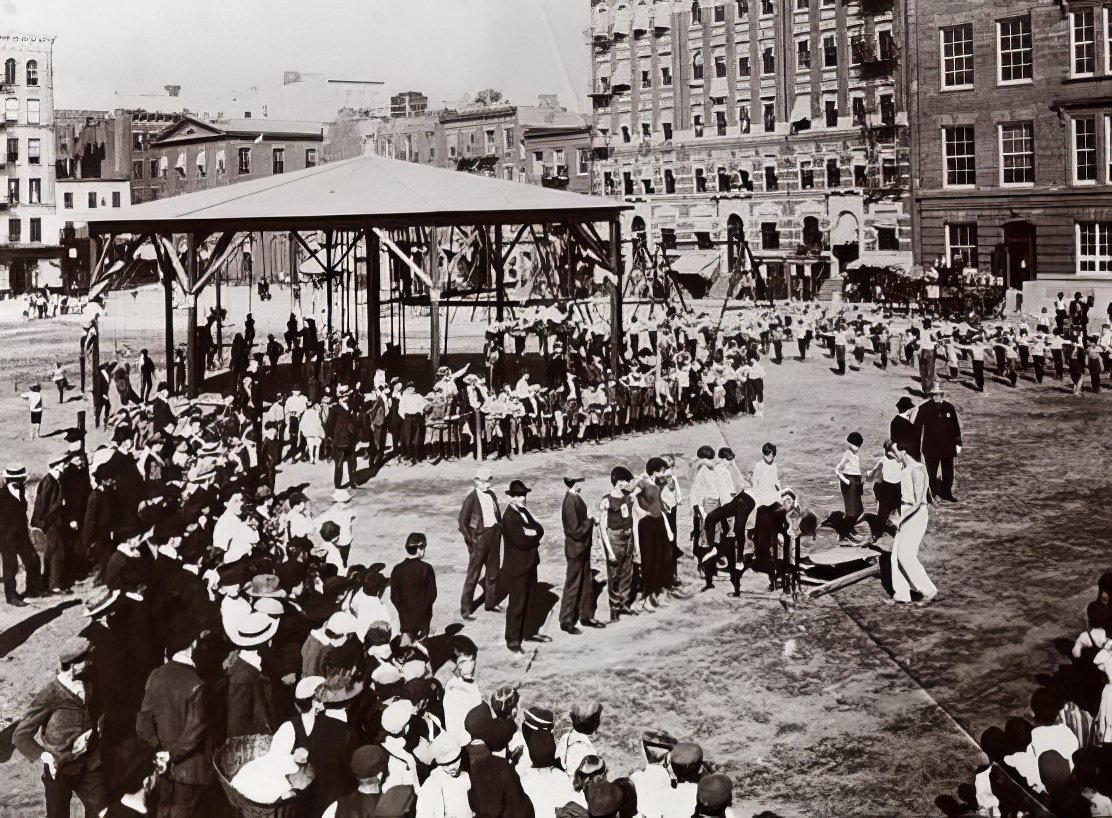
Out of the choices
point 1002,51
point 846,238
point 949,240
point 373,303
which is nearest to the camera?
point 373,303

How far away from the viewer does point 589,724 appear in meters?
6.70

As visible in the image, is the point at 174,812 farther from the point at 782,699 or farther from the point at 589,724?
the point at 782,699

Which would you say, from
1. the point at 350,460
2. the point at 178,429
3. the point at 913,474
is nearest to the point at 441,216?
the point at 350,460

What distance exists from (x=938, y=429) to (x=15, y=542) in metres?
11.8

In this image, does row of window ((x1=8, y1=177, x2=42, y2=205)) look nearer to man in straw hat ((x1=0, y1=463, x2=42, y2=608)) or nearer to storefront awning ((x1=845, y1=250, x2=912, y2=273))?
man in straw hat ((x1=0, y1=463, x2=42, y2=608))

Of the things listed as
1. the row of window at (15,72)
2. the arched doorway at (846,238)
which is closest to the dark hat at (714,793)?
the row of window at (15,72)

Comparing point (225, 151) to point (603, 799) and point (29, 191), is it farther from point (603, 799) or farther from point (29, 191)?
point (603, 799)

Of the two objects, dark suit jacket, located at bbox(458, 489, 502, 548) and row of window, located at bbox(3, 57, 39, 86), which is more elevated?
row of window, located at bbox(3, 57, 39, 86)

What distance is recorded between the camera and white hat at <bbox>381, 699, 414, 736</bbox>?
6.42 metres

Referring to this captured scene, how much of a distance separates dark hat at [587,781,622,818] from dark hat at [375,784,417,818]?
996mm

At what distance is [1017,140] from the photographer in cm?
3422

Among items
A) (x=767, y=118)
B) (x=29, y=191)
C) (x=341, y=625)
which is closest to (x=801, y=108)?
(x=767, y=118)

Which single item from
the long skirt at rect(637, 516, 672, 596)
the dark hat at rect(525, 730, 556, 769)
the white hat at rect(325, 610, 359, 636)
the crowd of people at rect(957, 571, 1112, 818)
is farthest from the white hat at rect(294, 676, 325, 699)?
the long skirt at rect(637, 516, 672, 596)

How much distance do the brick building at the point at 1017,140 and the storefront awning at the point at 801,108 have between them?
11991 mm
